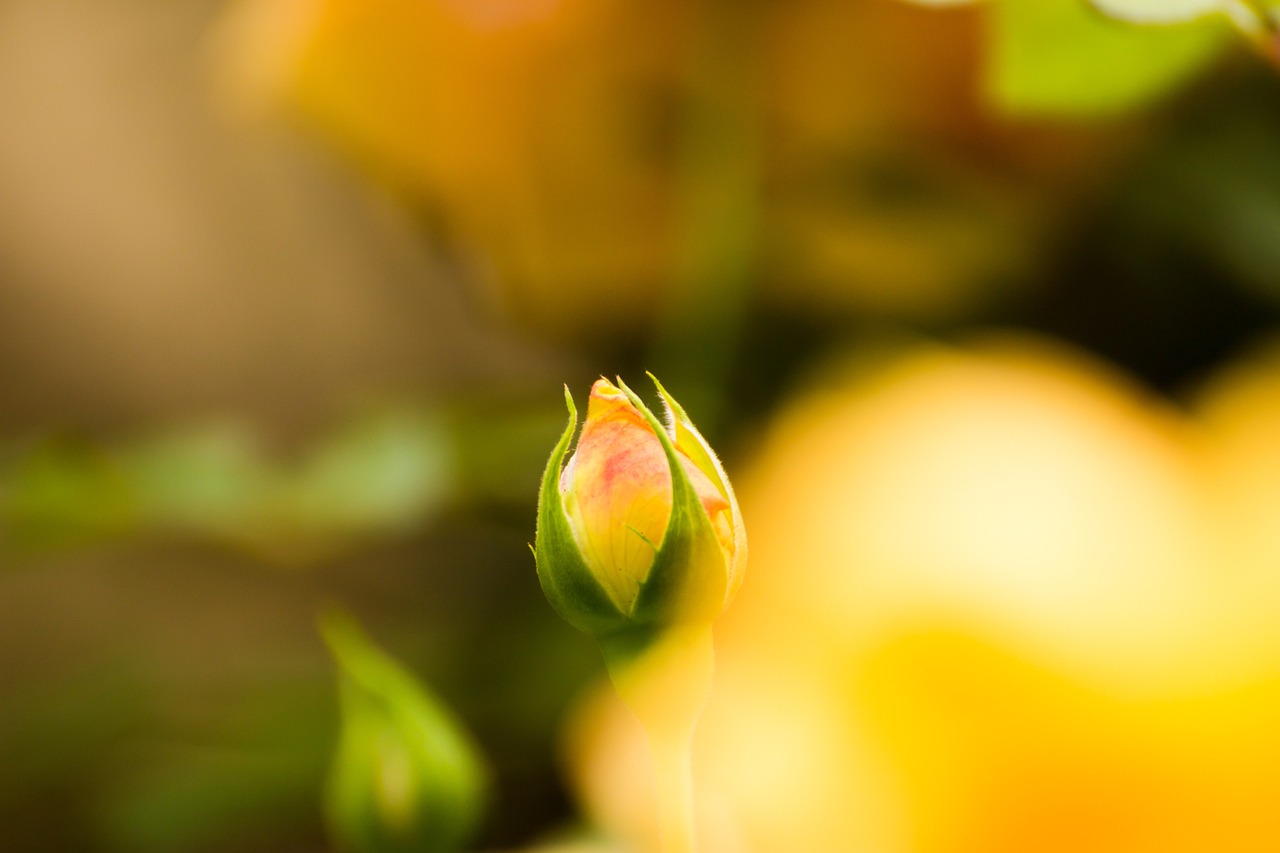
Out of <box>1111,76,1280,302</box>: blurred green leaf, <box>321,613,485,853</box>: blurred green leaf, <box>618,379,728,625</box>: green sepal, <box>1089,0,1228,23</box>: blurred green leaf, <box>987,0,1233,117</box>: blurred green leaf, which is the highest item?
<box>1111,76,1280,302</box>: blurred green leaf

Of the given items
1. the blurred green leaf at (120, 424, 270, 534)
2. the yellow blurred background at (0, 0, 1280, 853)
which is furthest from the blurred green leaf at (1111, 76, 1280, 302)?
the blurred green leaf at (120, 424, 270, 534)

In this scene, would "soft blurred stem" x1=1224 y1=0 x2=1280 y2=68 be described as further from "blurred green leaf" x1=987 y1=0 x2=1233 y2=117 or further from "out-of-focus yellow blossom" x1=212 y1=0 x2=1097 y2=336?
"out-of-focus yellow blossom" x1=212 y1=0 x2=1097 y2=336

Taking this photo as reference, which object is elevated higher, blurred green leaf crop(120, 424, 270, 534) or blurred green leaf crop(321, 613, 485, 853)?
blurred green leaf crop(120, 424, 270, 534)

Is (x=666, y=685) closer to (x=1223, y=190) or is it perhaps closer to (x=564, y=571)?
(x=564, y=571)

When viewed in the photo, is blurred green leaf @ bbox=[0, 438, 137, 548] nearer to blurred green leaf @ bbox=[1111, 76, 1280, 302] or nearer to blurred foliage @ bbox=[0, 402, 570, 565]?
blurred foliage @ bbox=[0, 402, 570, 565]

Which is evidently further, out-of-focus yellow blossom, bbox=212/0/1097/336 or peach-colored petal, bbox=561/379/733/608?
out-of-focus yellow blossom, bbox=212/0/1097/336

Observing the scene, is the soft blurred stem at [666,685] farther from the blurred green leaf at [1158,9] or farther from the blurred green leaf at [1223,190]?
the blurred green leaf at [1223,190]

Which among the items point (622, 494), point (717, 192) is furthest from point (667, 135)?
point (622, 494)
